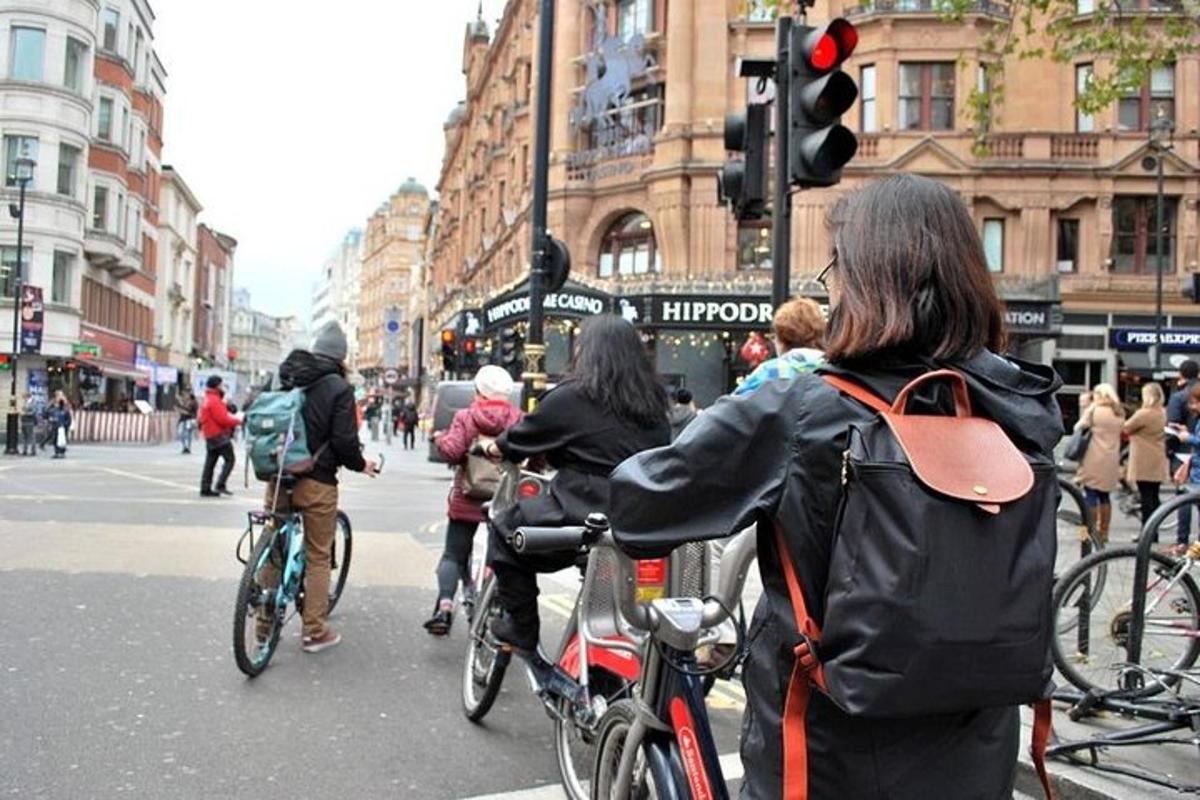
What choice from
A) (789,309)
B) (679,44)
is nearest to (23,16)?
(679,44)

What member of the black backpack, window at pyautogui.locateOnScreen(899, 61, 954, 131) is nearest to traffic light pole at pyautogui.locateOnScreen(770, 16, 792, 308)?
the black backpack

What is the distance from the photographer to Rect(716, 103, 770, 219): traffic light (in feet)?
23.4

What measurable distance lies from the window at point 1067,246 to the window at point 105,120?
36745mm

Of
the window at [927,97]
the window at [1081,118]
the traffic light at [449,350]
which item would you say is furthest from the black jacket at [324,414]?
the window at [1081,118]

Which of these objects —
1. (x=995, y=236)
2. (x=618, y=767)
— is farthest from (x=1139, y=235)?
(x=618, y=767)

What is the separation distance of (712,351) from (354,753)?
22683mm

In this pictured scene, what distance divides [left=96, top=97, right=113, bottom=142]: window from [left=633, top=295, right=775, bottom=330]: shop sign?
28751 mm

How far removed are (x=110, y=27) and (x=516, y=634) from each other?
46.7 m

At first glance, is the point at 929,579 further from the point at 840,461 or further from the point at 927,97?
the point at 927,97

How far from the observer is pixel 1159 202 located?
23.5 m

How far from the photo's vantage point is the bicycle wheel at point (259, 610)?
5406mm

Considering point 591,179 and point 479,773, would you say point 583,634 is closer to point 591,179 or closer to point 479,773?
point 479,773

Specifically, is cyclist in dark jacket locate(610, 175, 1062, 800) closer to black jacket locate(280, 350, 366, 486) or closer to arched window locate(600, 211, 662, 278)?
black jacket locate(280, 350, 366, 486)

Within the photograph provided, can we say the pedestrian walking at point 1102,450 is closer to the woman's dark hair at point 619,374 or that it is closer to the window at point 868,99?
the woman's dark hair at point 619,374
